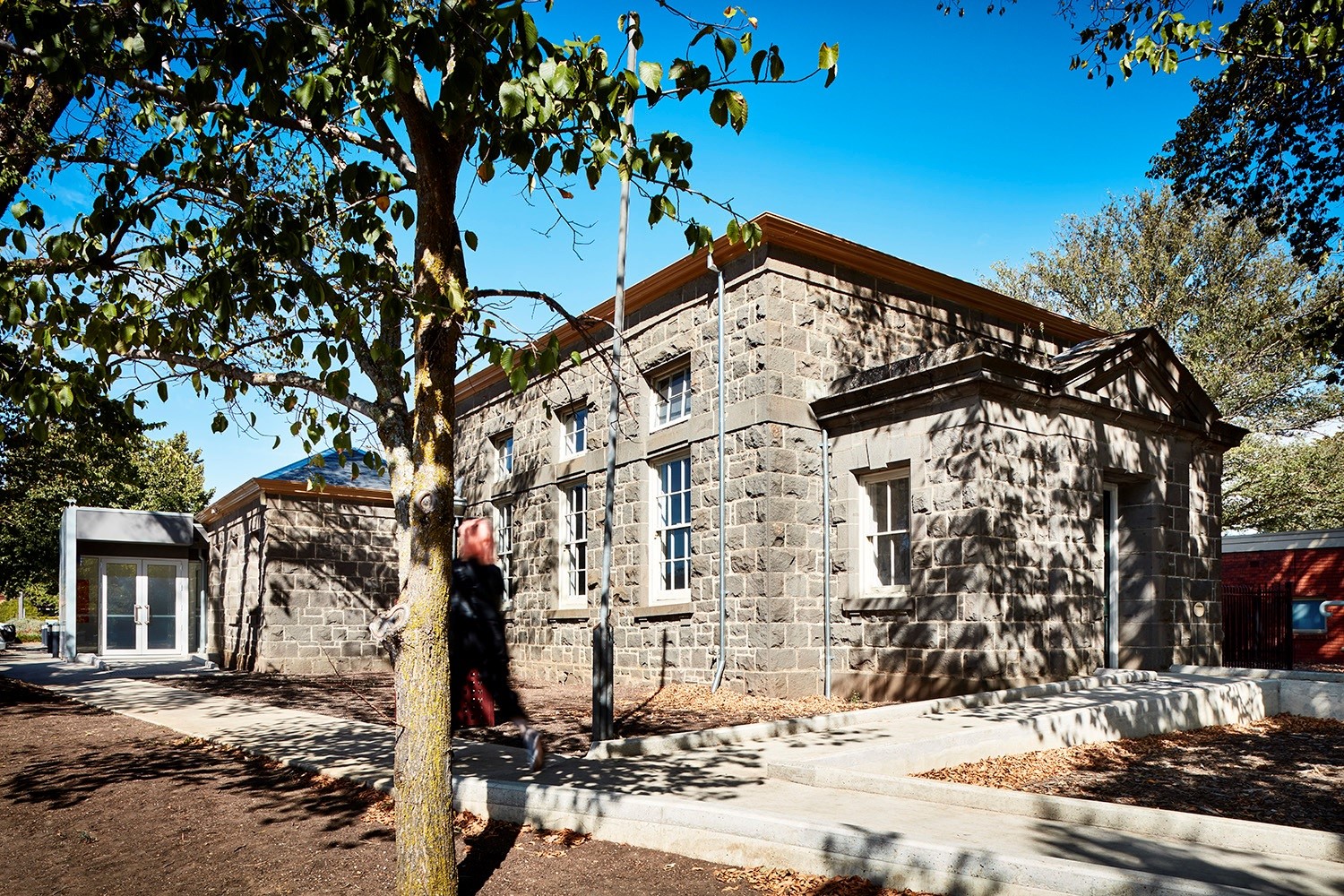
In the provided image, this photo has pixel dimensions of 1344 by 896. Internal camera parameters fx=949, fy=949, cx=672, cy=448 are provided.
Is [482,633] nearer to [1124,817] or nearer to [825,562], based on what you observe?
[1124,817]

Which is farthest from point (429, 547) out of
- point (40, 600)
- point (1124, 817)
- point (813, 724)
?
point (40, 600)

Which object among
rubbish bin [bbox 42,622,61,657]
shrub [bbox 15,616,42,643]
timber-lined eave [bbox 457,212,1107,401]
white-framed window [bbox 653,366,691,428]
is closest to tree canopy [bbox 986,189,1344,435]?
timber-lined eave [bbox 457,212,1107,401]

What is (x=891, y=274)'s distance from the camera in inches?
572

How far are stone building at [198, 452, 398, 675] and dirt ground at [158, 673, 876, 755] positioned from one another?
1.89m

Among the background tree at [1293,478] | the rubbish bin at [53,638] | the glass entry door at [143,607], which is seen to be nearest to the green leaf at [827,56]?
the glass entry door at [143,607]

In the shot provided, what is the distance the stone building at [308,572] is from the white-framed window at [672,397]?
7.31 m

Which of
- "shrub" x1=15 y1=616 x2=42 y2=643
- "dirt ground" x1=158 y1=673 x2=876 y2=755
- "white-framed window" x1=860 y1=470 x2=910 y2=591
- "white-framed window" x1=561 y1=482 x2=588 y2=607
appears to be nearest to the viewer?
"dirt ground" x1=158 y1=673 x2=876 y2=755

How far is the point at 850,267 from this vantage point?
1410cm

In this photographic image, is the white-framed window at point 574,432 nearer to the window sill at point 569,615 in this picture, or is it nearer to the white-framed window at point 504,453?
the white-framed window at point 504,453


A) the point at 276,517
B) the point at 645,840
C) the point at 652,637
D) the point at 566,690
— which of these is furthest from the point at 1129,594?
the point at 276,517

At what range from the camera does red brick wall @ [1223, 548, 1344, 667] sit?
71.2 ft

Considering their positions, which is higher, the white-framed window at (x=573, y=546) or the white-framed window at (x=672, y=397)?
the white-framed window at (x=672, y=397)

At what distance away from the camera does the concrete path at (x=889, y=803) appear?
15.0 feet

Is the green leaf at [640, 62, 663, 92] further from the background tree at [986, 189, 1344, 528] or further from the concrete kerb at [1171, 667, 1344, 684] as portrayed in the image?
the background tree at [986, 189, 1344, 528]
